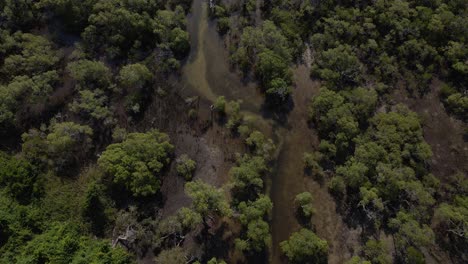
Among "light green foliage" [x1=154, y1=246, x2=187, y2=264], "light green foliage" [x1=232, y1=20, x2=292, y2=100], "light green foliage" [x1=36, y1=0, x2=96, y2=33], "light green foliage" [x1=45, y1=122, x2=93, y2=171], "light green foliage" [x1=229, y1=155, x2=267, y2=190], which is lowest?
"light green foliage" [x1=154, y1=246, x2=187, y2=264]

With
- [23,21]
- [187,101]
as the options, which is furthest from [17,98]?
[187,101]

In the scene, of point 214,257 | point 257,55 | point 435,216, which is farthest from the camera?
point 257,55

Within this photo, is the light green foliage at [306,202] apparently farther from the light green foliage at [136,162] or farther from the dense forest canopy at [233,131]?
the light green foliage at [136,162]

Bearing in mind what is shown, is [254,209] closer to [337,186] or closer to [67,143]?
[337,186]

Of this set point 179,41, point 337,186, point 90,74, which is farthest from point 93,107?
point 337,186

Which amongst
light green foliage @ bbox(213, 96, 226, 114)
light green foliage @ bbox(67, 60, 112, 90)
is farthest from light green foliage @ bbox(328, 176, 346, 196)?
light green foliage @ bbox(67, 60, 112, 90)

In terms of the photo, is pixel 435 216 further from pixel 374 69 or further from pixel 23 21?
pixel 23 21

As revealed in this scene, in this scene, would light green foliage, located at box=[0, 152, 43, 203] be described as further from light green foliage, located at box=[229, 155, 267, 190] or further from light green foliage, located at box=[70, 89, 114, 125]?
light green foliage, located at box=[229, 155, 267, 190]
